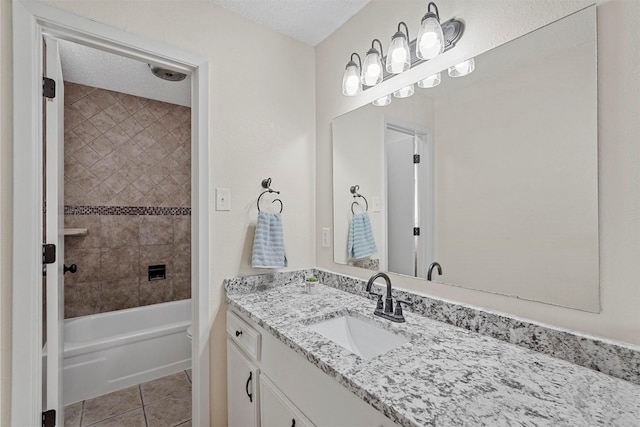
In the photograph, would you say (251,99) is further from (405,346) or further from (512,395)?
(512,395)

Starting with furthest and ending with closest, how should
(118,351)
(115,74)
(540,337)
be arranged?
1. (115,74)
2. (118,351)
3. (540,337)

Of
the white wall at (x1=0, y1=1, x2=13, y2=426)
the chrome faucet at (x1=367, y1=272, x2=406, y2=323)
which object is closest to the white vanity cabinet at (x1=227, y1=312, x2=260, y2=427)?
the chrome faucet at (x1=367, y1=272, x2=406, y2=323)

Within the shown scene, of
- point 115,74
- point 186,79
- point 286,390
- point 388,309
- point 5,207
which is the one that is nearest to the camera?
point 286,390

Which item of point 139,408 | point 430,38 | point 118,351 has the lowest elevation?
point 139,408

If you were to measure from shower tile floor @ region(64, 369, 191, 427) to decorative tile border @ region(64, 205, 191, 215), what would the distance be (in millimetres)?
1466

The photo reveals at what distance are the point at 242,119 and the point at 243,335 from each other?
1.16m

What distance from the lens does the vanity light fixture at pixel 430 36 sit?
1133 millimetres

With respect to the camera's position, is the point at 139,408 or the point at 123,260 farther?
the point at 123,260

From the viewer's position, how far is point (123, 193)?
2695 mm

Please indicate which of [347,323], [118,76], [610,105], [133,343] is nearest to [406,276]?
[347,323]

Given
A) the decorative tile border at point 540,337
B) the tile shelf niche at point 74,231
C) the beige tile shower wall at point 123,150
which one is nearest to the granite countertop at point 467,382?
the decorative tile border at point 540,337

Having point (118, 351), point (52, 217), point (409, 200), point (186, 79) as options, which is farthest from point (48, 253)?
point (186, 79)

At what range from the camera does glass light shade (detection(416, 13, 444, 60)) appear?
1.13 metres

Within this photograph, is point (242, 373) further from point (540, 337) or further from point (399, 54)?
point (399, 54)
